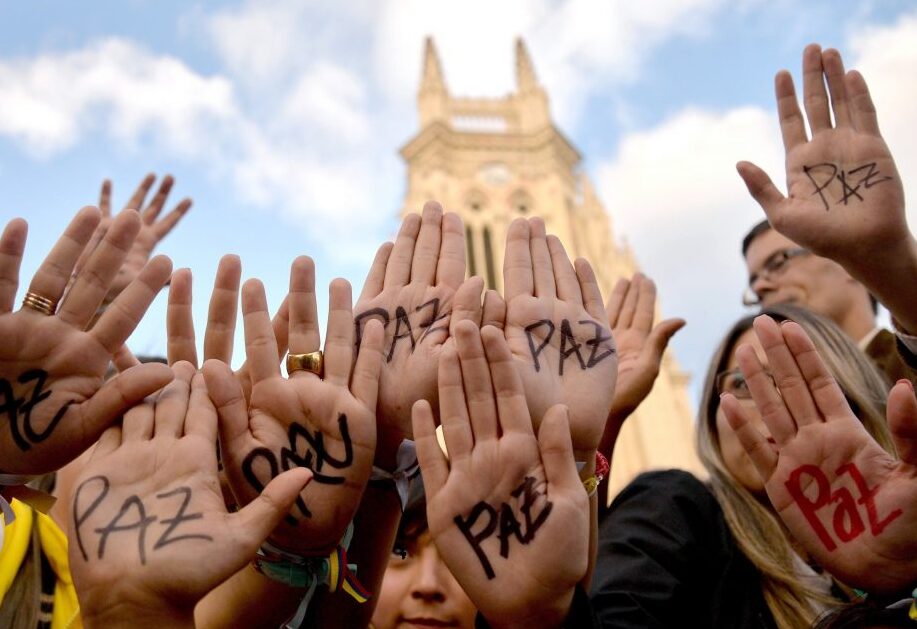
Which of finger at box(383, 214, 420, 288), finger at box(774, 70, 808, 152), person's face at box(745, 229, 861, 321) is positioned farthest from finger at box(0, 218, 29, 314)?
person's face at box(745, 229, 861, 321)

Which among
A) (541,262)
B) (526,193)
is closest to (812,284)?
(541,262)

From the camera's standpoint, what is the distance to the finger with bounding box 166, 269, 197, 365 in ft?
5.34

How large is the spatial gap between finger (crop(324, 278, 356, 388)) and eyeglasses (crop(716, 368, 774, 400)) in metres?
1.30

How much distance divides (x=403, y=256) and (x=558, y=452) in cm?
68

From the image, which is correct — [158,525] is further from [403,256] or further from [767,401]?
[767,401]

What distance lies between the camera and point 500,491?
4.45ft

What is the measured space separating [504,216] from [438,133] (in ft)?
13.0

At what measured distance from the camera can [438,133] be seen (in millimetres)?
27016

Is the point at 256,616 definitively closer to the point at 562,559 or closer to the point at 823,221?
the point at 562,559

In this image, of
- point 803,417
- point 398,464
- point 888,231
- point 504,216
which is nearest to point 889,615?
point 803,417

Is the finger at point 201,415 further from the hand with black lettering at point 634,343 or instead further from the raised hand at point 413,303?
the hand with black lettering at point 634,343

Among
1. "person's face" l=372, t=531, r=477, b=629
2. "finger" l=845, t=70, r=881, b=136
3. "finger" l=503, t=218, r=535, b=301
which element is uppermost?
"finger" l=845, t=70, r=881, b=136

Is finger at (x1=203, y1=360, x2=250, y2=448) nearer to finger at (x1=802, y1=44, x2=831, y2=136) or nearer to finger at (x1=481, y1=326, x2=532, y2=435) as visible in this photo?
finger at (x1=481, y1=326, x2=532, y2=435)

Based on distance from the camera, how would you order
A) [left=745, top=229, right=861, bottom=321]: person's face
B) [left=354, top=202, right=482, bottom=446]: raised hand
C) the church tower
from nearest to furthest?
1. [left=354, top=202, right=482, bottom=446]: raised hand
2. [left=745, top=229, right=861, bottom=321]: person's face
3. the church tower
